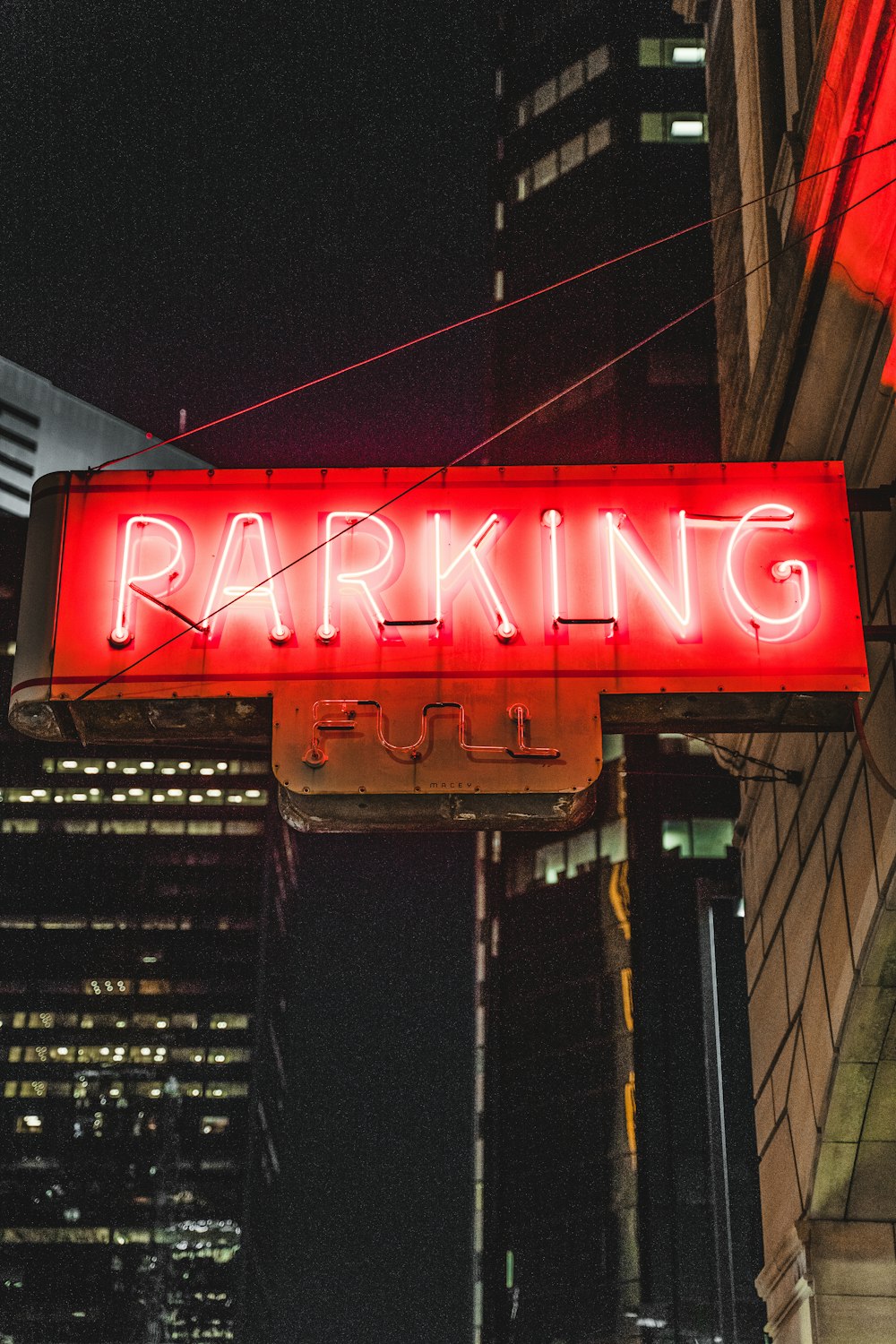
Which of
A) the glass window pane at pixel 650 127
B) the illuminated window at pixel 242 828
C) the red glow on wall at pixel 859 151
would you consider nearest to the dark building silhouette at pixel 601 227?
the glass window pane at pixel 650 127

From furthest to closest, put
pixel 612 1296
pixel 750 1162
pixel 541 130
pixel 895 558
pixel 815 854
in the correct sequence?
1. pixel 541 130
2. pixel 612 1296
3. pixel 750 1162
4. pixel 815 854
5. pixel 895 558

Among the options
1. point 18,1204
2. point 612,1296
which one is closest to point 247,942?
point 18,1204

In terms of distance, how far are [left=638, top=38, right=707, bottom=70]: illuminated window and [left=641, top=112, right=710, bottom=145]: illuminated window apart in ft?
8.25

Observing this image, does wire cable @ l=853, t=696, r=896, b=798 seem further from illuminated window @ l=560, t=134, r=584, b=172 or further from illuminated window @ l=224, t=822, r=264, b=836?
illuminated window @ l=224, t=822, r=264, b=836

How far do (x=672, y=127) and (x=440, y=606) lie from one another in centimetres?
7584

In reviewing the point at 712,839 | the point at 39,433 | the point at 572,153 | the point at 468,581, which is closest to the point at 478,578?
the point at 468,581

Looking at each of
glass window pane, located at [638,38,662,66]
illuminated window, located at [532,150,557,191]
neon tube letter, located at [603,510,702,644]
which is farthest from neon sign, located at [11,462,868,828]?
illuminated window, located at [532,150,557,191]

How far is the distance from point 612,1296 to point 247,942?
2487 inches

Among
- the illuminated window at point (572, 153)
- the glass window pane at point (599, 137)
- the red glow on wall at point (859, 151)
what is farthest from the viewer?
the illuminated window at point (572, 153)

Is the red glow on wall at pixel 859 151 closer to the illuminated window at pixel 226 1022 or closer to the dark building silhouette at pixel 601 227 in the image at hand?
the dark building silhouette at pixel 601 227

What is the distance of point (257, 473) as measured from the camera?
10680mm

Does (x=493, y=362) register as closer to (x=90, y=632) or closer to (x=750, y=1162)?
(x=750, y=1162)

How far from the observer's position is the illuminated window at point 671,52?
79.6 m

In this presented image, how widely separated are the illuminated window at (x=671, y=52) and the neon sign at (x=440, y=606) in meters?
76.3
